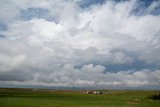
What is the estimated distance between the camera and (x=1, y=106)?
67375mm

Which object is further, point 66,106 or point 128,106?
point 128,106

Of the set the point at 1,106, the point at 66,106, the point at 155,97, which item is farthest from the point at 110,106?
the point at 155,97

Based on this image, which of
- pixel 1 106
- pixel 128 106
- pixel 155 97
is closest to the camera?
pixel 1 106

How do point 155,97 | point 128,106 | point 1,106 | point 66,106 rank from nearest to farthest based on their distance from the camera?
1. point 1,106
2. point 66,106
3. point 128,106
4. point 155,97

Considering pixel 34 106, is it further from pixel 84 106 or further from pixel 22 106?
pixel 84 106

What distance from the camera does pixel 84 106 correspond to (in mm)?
73500

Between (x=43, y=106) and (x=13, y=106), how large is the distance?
7.69 meters

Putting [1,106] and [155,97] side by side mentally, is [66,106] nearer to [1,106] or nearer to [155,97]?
[1,106]

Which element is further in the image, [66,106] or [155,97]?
[155,97]

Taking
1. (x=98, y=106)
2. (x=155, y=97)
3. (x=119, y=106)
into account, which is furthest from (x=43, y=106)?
(x=155, y=97)

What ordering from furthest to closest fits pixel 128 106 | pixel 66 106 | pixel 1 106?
1. pixel 128 106
2. pixel 66 106
3. pixel 1 106

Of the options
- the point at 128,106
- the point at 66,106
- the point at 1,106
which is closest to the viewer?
the point at 1,106

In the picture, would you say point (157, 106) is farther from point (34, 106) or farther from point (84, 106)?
point (34, 106)

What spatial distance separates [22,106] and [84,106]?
1676 centimetres
